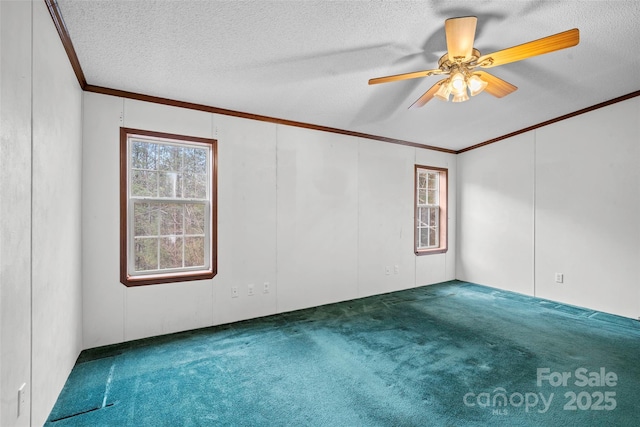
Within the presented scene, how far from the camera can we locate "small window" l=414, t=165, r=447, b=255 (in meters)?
5.31

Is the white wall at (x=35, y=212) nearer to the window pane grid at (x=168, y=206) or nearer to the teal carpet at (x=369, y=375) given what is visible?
the teal carpet at (x=369, y=375)

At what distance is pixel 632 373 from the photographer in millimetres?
2381

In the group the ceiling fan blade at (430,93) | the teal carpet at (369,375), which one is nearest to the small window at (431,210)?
the teal carpet at (369,375)

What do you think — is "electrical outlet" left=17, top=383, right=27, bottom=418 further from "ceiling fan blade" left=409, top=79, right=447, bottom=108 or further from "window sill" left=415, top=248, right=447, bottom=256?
"window sill" left=415, top=248, right=447, bottom=256

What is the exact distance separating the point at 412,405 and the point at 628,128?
4.22 metres

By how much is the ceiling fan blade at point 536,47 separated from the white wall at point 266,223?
240 centimetres

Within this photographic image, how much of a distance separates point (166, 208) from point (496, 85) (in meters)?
3.37

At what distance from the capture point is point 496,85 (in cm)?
242

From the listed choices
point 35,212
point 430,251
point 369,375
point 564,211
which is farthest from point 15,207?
point 564,211

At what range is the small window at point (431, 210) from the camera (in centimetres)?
531

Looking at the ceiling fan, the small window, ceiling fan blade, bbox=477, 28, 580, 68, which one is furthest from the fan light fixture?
the small window

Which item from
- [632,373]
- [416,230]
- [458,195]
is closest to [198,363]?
[632,373]

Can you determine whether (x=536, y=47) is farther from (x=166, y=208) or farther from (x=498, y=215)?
(x=498, y=215)

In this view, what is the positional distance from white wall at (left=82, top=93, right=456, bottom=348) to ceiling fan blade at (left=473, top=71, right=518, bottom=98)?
215 centimetres
